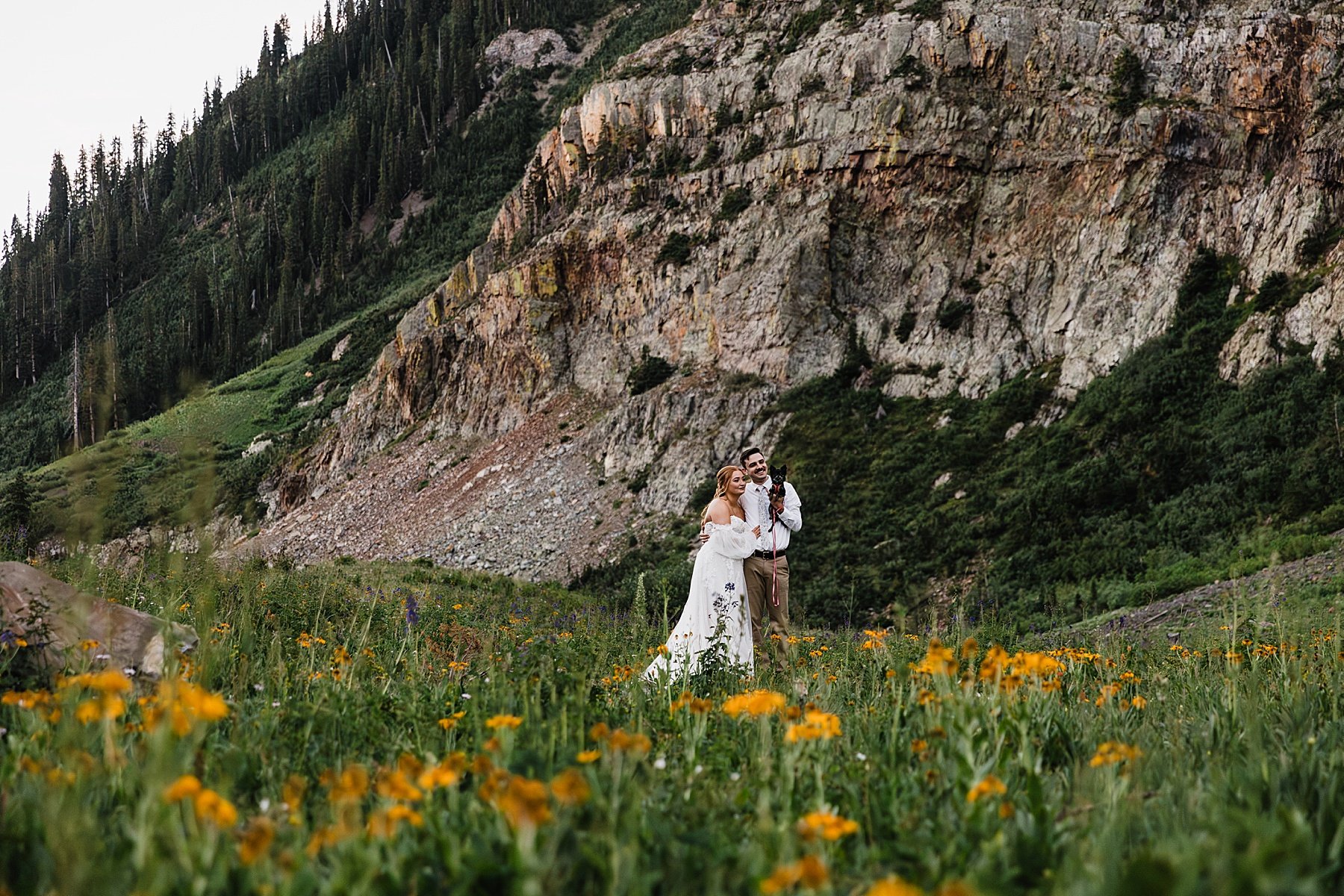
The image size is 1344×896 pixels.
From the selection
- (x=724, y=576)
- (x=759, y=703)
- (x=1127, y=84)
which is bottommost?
(x=759, y=703)

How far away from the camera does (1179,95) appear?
96.2 feet

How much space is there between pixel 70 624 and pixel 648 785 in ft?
10.4

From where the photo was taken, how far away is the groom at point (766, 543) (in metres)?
8.92

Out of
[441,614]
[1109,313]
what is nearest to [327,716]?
[441,614]

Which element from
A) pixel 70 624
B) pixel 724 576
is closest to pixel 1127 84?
pixel 724 576

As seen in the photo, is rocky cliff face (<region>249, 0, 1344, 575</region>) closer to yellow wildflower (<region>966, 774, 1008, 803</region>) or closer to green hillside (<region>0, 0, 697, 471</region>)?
yellow wildflower (<region>966, 774, 1008, 803</region>)

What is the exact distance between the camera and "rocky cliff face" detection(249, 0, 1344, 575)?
27453mm

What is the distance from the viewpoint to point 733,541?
827cm

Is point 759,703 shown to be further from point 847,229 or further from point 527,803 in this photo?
point 847,229

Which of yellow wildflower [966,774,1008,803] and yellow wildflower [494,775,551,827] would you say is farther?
yellow wildflower [966,774,1008,803]

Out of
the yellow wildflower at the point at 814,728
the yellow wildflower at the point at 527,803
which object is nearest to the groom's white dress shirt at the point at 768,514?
the yellow wildflower at the point at 814,728

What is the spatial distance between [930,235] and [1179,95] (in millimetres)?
8767

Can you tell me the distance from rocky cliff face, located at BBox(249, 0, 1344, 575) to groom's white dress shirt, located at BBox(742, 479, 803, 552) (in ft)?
58.8

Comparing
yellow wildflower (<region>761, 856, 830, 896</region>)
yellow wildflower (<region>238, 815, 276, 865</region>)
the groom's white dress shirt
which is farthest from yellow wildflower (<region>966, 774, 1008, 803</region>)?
A: the groom's white dress shirt
